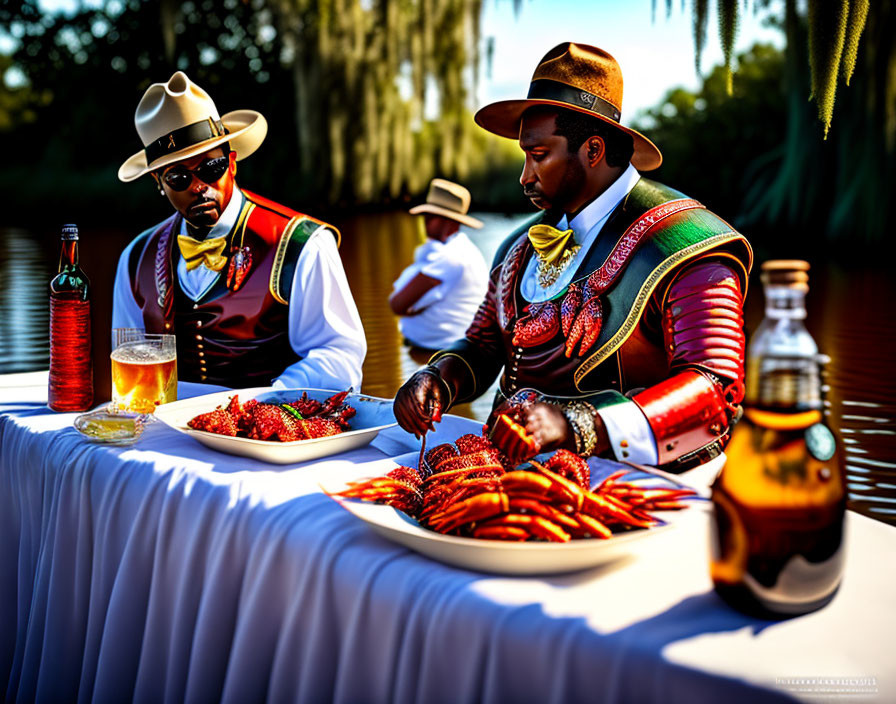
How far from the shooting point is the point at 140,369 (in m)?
1.76

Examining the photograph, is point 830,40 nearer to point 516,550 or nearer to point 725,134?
point 516,550

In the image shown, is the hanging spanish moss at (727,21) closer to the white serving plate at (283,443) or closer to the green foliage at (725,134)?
the white serving plate at (283,443)

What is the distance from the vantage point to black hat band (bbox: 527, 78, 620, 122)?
5.49 feet

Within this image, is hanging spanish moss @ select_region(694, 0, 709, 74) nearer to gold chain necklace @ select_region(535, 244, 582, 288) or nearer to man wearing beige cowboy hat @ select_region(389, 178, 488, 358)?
gold chain necklace @ select_region(535, 244, 582, 288)

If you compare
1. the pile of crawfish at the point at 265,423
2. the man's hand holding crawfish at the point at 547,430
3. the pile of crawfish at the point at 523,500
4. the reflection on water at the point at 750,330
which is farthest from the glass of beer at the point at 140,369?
the reflection on water at the point at 750,330

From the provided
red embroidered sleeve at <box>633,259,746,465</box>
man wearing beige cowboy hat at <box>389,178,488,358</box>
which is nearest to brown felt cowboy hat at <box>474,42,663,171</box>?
red embroidered sleeve at <box>633,259,746,465</box>

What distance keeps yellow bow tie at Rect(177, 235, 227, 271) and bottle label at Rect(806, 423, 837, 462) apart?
1835 mm

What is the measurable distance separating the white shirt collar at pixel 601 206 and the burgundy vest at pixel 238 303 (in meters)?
0.95

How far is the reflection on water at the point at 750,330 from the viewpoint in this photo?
423cm

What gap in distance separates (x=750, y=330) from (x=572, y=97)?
254 inches

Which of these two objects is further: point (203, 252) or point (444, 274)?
point (444, 274)

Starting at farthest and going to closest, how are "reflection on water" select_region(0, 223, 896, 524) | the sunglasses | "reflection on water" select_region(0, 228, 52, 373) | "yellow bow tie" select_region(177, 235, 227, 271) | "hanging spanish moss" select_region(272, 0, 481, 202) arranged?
"hanging spanish moss" select_region(272, 0, 481, 202) → "reflection on water" select_region(0, 228, 52, 373) → "reflection on water" select_region(0, 223, 896, 524) → "yellow bow tie" select_region(177, 235, 227, 271) → the sunglasses

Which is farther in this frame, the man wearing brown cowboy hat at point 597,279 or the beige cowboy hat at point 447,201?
the beige cowboy hat at point 447,201

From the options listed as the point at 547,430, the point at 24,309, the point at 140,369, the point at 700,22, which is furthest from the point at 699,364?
the point at 24,309
